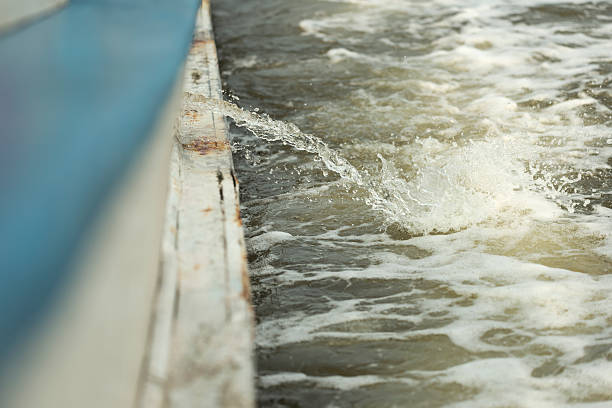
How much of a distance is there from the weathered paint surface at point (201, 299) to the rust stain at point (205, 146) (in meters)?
0.02

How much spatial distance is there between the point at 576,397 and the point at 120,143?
180 centimetres

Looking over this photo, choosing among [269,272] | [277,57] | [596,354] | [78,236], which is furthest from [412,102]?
[78,236]

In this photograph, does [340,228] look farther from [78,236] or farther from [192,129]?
[78,236]

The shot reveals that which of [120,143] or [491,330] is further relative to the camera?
[120,143]

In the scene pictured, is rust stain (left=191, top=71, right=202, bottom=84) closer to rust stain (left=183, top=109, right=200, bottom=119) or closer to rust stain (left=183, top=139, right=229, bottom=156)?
rust stain (left=183, top=109, right=200, bottom=119)

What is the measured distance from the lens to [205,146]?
7.27 feet

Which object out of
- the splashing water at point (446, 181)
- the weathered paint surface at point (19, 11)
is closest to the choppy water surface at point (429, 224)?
the splashing water at point (446, 181)

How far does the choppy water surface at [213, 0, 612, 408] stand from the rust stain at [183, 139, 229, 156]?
383 mm

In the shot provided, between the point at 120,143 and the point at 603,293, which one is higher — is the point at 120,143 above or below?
above

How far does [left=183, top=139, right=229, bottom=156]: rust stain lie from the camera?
7.14 feet

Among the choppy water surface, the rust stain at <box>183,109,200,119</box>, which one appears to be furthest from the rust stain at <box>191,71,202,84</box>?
the rust stain at <box>183,109,200,119</box>

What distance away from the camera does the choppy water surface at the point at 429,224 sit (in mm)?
1647

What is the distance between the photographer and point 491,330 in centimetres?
180

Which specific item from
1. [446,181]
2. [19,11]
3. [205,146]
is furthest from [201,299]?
[19,11]
